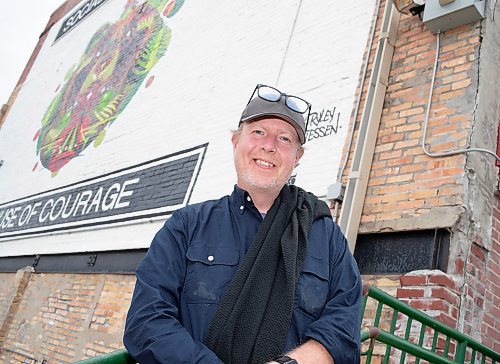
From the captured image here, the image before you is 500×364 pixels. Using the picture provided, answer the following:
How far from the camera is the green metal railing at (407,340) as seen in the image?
2.42 metres

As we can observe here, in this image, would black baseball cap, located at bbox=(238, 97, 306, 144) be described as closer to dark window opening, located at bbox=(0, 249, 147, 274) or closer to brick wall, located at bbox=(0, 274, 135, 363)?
dark window opening, located at bbox=(0, 249, 147, 274)

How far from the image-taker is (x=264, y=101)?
192 cm

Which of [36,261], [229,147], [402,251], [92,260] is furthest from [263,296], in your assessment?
[36,261]

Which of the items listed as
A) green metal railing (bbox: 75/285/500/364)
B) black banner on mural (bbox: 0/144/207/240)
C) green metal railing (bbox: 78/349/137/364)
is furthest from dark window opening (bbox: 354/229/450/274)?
black banner on mural (bbox: 0/144/207/240)

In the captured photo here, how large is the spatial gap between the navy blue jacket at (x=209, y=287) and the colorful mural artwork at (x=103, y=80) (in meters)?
7.79

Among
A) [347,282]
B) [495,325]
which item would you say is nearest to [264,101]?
[347,282]

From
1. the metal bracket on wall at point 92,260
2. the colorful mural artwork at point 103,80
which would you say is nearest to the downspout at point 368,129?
the metal bracket on wall at point 92,260

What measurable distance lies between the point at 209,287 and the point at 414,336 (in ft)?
7.87

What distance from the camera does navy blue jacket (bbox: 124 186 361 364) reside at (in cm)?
142

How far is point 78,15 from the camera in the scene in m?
13.7

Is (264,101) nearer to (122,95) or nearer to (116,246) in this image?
(116,246)

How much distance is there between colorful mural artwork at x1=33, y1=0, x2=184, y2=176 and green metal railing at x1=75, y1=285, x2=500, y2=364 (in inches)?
276

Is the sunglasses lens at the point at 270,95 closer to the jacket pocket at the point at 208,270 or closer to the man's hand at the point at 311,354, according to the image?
the jacket pocket at the point at 208,270

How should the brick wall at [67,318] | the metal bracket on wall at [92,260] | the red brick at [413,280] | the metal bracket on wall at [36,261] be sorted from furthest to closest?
the metal bracket on wall at [36,261] → the metal bracket on wall at [92,260] → the brick wall at [67,318] → the red brick at [413,280]
